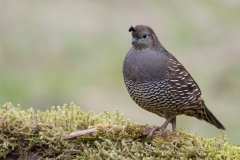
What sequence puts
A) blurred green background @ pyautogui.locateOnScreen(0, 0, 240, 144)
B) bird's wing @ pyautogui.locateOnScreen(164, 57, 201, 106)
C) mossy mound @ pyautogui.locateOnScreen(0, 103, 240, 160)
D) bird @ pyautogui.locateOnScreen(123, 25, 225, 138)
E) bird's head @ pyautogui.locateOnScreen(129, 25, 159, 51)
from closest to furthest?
mossy mound @ pyautogui.locateOnScreen(0, 103, 240, 160), bird @ pyautogui.locateOnScreen(123, 25, 225, 138), bird's wing @ pyautogui.locateOnScreen(164, 57, 201, 106), bird's head @ pyautogui.locateOnScreen(129, 25, 159, 51), blurred green background @ pyautogui.locateOnScreen(0, 0, 240, 144)

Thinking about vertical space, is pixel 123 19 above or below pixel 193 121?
above

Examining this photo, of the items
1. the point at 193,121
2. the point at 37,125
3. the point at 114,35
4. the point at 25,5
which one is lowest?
the point at 193,121

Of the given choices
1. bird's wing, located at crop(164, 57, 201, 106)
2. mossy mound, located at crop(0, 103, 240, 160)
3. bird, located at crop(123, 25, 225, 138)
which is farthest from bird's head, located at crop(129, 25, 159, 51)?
mossy mound, located at crop(0, 103, 240, 160)

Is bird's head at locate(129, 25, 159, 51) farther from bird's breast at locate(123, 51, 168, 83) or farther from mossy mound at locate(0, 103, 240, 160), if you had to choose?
mossy mound at locate(0, 103, 240, 160)

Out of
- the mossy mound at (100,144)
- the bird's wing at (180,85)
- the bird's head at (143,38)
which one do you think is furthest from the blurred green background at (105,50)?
the mossy mound at (100,144)

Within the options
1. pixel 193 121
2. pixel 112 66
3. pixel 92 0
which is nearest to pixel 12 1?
pixel 92 0

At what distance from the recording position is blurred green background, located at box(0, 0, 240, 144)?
9188mm

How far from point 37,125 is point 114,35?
706 centimetres

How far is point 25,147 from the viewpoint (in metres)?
4.18

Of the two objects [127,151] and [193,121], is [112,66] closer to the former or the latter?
[193,121]

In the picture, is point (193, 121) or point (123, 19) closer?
point (193, 121)

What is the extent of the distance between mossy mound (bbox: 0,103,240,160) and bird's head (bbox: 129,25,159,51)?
3.90ft

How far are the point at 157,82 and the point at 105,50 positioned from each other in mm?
5794

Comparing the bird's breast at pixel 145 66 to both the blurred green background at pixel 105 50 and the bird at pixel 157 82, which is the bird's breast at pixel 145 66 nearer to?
the bird at pixel 157 82
